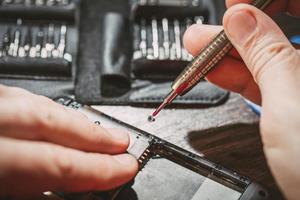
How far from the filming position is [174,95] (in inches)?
33.1

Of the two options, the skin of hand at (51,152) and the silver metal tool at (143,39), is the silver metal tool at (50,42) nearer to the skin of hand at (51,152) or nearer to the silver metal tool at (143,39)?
the silver metal tool at (143,39)

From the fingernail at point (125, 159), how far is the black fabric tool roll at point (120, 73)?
0.74 feet

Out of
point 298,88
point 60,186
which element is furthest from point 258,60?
point 60,186

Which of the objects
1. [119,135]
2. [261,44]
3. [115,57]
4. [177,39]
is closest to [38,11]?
[115,57]

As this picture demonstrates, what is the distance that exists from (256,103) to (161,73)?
0.70 ft

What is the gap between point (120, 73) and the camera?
3.23 ft

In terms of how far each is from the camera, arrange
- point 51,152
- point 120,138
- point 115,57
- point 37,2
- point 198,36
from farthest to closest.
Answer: point 37,2 < point 115,57 < point 198,36 < point 120,138 < point 51,152

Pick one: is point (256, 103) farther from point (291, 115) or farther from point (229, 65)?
point (291, 115)

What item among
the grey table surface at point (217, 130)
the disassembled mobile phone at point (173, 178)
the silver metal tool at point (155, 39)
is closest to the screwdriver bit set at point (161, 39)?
the silver metal tool at point (155, 39)

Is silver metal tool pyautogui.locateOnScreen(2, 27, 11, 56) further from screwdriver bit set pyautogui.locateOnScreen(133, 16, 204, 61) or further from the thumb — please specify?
the thumb

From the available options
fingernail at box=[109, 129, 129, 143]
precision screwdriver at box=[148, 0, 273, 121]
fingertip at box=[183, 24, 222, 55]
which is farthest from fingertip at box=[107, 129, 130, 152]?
fingertip at box=[183, 24, 222, 55]

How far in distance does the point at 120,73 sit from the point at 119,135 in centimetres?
24

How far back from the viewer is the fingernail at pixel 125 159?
739mm

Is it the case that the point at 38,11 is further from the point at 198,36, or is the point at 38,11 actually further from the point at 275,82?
the point at 275,82
